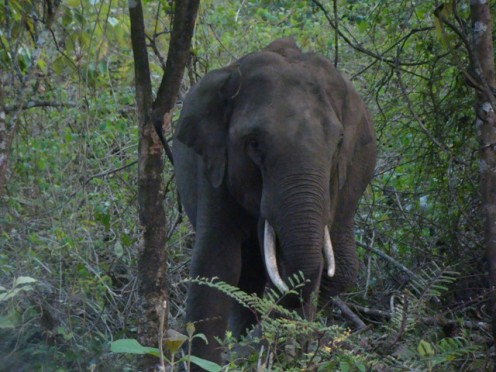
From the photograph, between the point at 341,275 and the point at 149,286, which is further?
the point at 341,275

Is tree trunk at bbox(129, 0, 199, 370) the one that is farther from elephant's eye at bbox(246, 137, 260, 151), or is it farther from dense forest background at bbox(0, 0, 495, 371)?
dense forest background at bbox(0, 0, 495, 371)

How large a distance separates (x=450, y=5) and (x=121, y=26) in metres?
2.33

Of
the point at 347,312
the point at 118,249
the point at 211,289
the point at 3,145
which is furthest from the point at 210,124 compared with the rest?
the point at 118,249

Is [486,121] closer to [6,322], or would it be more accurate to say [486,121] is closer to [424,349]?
[424,349]

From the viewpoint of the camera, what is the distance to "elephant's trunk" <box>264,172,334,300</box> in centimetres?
579

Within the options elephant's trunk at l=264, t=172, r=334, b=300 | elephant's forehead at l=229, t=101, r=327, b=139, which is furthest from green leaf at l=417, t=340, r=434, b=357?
elephant's forehead at l=229, t=101, r=327, b=139

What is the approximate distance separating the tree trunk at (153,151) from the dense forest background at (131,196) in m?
0.89

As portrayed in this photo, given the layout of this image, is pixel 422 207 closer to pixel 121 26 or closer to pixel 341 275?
pixel 341 275

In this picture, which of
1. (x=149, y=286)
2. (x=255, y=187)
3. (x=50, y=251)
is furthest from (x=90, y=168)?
(x=149, y=286)

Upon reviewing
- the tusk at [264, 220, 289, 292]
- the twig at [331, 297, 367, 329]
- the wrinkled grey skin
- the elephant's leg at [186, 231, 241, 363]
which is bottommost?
the twig at [331, 297, 367, 329]

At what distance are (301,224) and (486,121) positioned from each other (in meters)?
1.16

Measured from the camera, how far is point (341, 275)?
7.07 metres

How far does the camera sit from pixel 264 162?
6.10 metres

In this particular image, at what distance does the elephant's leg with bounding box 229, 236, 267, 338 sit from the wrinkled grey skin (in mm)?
18
